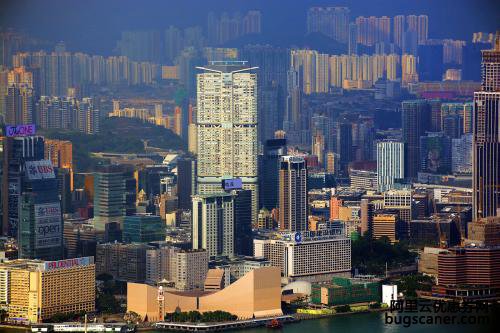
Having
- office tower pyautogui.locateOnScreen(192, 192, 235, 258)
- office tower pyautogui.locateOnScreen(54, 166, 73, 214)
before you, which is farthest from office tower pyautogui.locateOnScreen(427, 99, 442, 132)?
office tower pyautogui.locateOnScreen(192, 192, 235, 258)

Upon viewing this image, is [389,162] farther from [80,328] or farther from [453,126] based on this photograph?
[80,328]

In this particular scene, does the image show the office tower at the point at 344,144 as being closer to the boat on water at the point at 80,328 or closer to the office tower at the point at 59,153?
the office tower at the point at 59,153

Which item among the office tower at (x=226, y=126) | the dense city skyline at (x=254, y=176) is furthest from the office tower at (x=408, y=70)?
the office tower at (x=226, y=126)

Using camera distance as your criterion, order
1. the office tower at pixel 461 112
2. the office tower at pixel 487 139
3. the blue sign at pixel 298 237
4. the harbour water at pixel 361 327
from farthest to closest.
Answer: the office tower at pixel 461 112 < the office tower at pixel 487 139 < the blue sign at pixel 298 237 < the harbour water at pixel 361 327

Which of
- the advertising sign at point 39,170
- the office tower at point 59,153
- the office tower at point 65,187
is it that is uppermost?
the office tower at point 59,153

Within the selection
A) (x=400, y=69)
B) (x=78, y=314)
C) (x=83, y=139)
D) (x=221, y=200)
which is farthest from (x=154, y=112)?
(x=78, y=314)

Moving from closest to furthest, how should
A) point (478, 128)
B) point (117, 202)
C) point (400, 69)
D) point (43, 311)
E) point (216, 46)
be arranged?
point (43, 311)
point (117, 202)
point (478, 128)
point (216, 46)
point (400, 69)

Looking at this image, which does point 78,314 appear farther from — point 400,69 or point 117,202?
point 400,69
